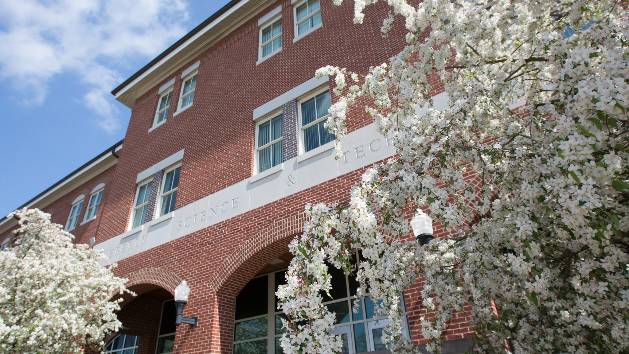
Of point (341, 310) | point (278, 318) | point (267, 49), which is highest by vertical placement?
point (267, 49)

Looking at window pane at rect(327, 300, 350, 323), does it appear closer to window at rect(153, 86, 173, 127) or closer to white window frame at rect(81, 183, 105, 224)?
window at rect(153, 86, 173, 127)

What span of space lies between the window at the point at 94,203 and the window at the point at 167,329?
21.7ft

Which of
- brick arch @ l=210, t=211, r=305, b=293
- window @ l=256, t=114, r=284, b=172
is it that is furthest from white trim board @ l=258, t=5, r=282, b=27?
brick arch @ l=210, t=211, r=305, b=293

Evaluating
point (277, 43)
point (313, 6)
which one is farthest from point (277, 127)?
point (313, 6)

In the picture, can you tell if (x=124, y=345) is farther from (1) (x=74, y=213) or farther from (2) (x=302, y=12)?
(2) (x=302, y=12)

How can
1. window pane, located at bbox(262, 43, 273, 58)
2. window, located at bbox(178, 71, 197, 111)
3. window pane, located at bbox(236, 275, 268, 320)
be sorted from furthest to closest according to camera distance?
window, located at bbox(178, 71, 197, 111) → window pane, located at bbox(262, 43, 273, 58) → window pane, located at bbox(236, 275, 268, 320)

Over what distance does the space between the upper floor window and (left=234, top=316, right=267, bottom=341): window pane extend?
1136 centimetres

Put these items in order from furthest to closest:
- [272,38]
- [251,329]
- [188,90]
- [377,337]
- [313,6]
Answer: [188,90] < [272,38] < [313,6] < [251,329] < [377,337]

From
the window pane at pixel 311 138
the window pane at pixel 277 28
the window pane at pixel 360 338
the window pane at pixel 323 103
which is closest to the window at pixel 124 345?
the window pane at pixel 360 338

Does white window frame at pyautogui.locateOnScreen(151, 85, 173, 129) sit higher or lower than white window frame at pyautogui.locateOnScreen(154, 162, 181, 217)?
higher

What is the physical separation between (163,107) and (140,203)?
3711 mm

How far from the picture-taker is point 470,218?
4383mm

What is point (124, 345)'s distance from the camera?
1401 centimetres

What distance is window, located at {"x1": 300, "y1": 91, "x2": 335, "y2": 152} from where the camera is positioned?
948 cm
